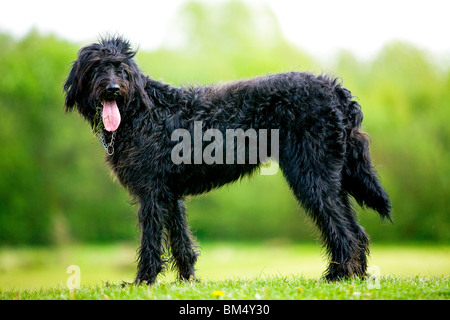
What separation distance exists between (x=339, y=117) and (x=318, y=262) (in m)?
14.0

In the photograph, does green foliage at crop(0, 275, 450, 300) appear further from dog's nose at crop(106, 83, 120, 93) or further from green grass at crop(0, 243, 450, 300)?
dog's nose at crop(106, 83, 120, 93)

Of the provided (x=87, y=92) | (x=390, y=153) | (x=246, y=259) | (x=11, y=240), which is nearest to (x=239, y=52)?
(x=390, y=153)

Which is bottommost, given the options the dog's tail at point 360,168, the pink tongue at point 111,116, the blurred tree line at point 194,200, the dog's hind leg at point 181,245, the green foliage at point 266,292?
the green foliage at point 266,292

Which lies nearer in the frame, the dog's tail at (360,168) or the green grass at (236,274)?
the green grass at (236,274)

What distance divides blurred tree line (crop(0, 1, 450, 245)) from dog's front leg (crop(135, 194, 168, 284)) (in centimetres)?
1654

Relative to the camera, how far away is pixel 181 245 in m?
6.49

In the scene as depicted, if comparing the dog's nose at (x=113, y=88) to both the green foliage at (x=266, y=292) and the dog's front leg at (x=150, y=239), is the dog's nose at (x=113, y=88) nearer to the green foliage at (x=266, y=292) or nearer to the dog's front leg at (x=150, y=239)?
the dog's front leg at (x=150, y=239)

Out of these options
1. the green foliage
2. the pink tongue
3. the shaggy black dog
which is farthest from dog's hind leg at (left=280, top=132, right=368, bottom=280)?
the pink tongue

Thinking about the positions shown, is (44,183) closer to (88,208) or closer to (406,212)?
(88,208)

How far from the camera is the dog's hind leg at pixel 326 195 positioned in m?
5.73

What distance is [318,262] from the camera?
1897 centimetres

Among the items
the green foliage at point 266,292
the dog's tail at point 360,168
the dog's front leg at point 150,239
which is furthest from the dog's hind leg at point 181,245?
the dog's tail at point 360,168

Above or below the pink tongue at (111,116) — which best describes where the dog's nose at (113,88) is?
above

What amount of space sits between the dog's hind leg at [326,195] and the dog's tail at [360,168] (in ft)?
1.14
